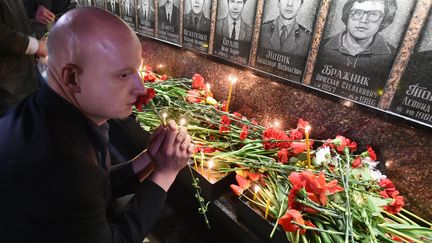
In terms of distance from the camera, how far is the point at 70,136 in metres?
1.17

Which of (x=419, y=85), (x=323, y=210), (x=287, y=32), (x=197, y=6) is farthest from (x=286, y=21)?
(x=323, y=210)

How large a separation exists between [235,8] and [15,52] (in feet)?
9.07

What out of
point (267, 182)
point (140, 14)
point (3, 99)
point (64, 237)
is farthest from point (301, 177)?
point (3, 99)

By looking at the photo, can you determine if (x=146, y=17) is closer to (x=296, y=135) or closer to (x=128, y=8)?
(x=128, y=8)

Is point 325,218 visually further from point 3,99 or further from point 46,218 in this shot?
point 3,99

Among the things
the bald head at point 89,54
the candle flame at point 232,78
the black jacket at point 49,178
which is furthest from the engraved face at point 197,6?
the black jacket at point 49,178

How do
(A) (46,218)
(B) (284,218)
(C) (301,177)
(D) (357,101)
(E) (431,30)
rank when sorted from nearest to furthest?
(A) (46,218)
(B) (284,218)
(C) (301,177)
(E) (431,30)
(D) (357,101)

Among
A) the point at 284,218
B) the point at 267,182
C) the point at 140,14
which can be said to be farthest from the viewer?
the point at 140,14

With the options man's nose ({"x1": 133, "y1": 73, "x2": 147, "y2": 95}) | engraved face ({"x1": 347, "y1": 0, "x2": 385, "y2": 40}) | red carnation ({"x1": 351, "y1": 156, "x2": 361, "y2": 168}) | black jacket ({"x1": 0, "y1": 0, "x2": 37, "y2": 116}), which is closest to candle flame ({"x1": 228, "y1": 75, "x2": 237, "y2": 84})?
engraved face ({"x1": 347, "y1": 0, "x2": 385, "y2": 40})

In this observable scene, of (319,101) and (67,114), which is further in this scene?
(319,101)

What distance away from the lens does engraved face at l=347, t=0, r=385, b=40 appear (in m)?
1.73

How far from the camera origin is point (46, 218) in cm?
105

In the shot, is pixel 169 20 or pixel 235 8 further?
pixel 169 20

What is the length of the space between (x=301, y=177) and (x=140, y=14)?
11.7 ft
